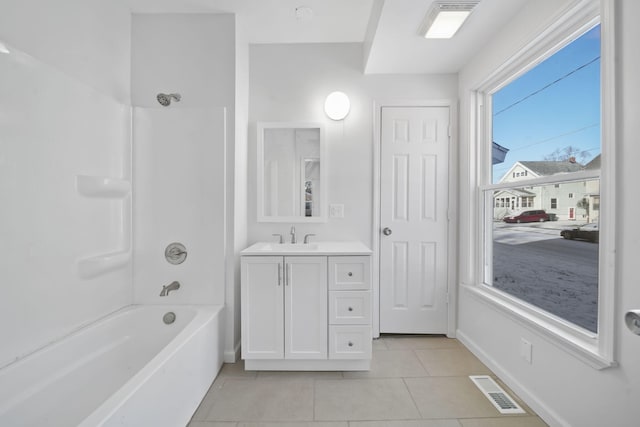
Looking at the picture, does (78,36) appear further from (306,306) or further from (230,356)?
(230,356)

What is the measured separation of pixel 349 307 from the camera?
2.00 m

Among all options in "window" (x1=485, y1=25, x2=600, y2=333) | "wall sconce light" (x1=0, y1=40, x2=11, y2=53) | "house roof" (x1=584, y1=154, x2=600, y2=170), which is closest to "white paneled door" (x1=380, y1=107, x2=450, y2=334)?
"window" (x1=485, y1=25, x2=600, y2=333)

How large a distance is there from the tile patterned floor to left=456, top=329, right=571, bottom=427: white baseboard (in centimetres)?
4

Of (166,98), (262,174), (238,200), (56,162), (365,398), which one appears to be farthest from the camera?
(262,174)

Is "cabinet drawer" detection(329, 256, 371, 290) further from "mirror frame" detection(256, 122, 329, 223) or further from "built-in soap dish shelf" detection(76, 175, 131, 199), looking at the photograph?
"built-in soap dish shelf" detection(76, 175, 131, 199)

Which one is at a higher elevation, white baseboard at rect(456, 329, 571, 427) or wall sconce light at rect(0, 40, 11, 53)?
wall sconce light at rect(0, 40, 11, 53)

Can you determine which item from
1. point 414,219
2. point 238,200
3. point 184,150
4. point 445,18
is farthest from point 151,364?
point 445,18

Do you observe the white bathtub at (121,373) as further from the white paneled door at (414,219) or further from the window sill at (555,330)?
the window sill at (555,330)

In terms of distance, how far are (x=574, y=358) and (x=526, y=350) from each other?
1.09ft

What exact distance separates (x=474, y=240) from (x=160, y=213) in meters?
2.37

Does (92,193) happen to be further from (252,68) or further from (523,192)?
(523,192)

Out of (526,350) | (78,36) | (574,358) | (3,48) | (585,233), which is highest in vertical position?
(78,36)

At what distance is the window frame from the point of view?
1218 mm

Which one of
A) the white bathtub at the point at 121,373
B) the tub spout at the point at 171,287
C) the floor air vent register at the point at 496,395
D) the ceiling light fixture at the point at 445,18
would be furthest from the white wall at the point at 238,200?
the floor air vent register at the point at 496,395
